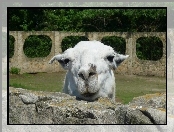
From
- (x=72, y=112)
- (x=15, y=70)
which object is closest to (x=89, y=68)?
(x=72, y=112)

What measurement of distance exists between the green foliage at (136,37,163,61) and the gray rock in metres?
21.7

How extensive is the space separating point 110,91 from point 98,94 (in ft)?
1.44

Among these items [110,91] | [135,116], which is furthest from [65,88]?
[135,116]

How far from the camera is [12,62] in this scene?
27828mm

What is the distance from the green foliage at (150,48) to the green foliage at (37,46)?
4.74m

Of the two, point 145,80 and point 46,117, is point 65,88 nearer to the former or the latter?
point 46,117

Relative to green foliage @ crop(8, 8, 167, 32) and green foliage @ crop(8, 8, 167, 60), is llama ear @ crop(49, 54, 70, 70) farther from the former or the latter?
green foliage @ crop(8, 8, 167, 60)

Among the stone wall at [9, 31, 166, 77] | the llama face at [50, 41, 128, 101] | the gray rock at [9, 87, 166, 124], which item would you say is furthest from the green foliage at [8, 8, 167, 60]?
the gray rock at [9, 87, 166, 124]

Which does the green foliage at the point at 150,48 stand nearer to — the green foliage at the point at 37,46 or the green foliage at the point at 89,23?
the green foliage at the point at 89,23

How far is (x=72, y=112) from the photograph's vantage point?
12.1ft

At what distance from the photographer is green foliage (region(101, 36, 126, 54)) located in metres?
26.5

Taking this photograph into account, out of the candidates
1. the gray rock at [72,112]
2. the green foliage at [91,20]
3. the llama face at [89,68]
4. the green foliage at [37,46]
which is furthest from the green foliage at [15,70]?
the gray rock at [72,112]

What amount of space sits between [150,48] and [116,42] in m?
1.97

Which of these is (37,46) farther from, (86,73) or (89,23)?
(86,73)
